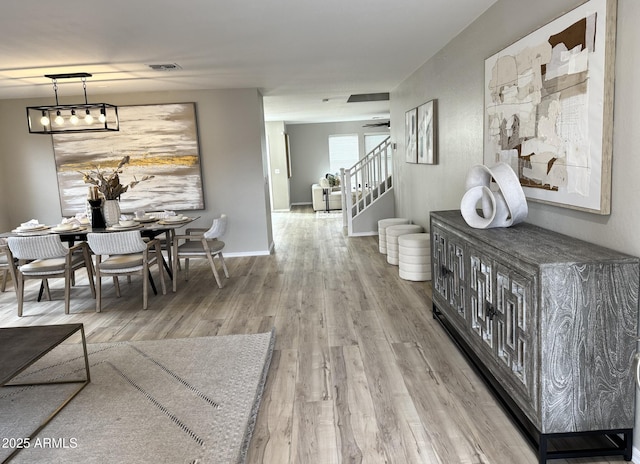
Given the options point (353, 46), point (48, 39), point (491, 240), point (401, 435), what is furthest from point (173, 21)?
point (401, 435)

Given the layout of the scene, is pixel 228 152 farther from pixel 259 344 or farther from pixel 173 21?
pixel 259 344

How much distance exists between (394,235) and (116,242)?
10.7ft

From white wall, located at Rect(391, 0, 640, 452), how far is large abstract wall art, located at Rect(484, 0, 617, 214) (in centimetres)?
5

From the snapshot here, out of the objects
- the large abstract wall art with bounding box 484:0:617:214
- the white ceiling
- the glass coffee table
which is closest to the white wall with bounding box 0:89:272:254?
the white ceiling

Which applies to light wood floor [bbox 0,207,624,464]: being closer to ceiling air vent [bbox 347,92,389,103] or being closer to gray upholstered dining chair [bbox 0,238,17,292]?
gray upholstered dining chair [bbox 0,238,17,292]

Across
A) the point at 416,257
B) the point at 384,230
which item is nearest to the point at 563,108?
the point at 416,257

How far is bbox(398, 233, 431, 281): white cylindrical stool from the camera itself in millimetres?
4934

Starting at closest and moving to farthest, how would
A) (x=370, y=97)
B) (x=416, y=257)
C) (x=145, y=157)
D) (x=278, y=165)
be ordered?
(x=416, y=257), (x=145, y=157), (x=370, y=97), (x=278, y=165)

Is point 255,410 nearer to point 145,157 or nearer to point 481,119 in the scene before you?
point 481,119

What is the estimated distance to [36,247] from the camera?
14.2 feet

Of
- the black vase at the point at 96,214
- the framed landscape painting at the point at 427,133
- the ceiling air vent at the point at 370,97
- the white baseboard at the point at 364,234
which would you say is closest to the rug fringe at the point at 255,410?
the black vase at the point at 96,214

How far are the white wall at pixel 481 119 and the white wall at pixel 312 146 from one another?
6556 millimetres

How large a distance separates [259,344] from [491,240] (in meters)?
1.87

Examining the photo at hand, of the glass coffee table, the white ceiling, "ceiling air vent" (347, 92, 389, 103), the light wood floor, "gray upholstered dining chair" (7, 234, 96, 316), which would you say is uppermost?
"ceiling air vent" (347, 92, 389, 103)
